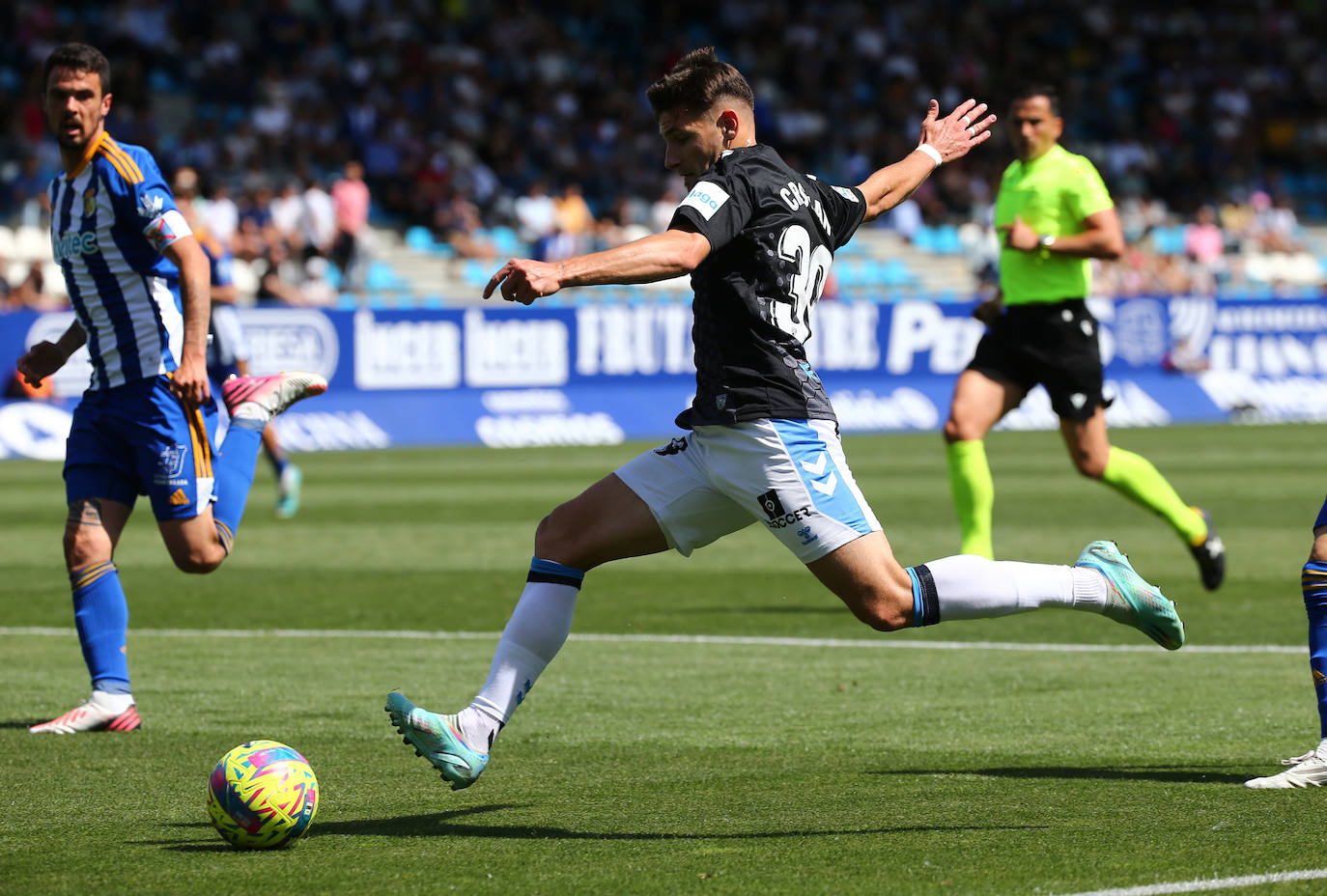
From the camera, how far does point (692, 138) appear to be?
5.23m

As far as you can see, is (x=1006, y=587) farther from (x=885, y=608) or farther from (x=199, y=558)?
(x=199, y=558)

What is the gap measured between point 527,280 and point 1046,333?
540 centimetres

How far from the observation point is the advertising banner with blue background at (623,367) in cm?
2248

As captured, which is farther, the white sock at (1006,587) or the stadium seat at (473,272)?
the stadium seat at (473,272)

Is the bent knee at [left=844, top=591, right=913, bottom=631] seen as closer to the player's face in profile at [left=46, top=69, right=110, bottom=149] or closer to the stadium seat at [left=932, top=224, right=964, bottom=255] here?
the player's face in profile at [left=46, top=69, right=110, bottom=149]

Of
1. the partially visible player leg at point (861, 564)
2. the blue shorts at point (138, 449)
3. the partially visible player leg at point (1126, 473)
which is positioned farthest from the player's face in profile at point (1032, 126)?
the blue shorts at point (138, 449)

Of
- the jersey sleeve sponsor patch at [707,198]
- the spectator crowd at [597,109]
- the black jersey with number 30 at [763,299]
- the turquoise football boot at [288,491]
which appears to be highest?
the spectator crowd at [597,109]

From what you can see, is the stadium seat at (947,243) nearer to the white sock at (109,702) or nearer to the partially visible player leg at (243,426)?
the partially visible player leg at (243,426)

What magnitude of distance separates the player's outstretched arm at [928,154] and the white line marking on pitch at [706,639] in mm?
3255

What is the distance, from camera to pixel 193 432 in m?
6.91

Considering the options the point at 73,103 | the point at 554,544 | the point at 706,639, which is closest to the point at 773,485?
the point at 554,544

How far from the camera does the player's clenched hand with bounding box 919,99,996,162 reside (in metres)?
5.91

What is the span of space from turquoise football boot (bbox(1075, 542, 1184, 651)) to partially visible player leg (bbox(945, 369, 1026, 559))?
3411mm

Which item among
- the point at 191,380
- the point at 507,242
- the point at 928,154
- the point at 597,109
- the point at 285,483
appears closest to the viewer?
the point at 928,154
